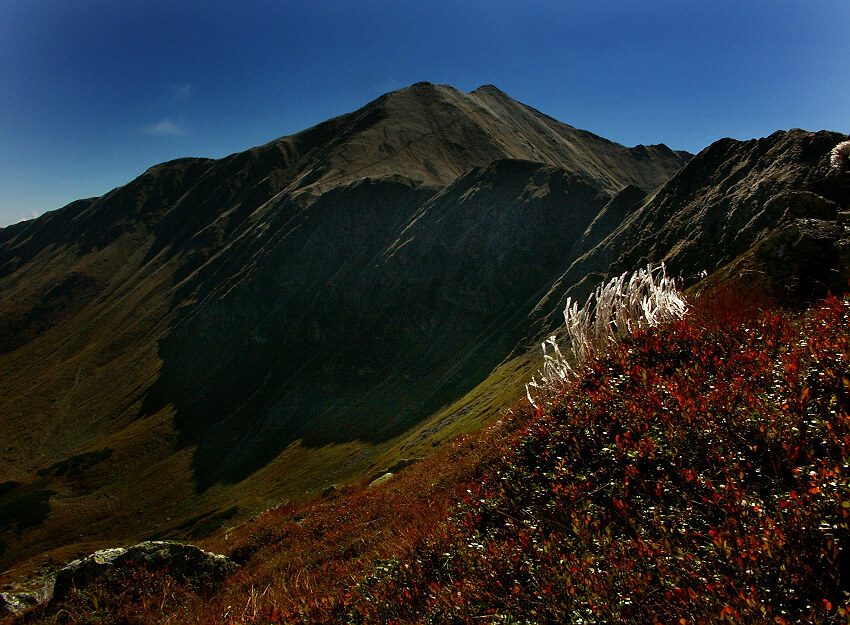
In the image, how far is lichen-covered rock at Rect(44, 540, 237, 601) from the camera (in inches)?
412

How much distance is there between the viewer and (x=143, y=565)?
424 inches

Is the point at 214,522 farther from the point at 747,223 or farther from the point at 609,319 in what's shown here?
the point at 747,223

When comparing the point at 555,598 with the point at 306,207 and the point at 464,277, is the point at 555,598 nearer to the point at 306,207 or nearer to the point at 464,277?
the point at 464,277

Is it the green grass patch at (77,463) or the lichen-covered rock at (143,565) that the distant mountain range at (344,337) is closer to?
the green grass patch at (77,463)

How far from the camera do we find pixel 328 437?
103438mm

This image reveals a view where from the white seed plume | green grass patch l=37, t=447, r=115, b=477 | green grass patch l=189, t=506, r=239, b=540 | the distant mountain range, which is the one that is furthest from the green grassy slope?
green grass patch l=37, t=447, r=115, b=477

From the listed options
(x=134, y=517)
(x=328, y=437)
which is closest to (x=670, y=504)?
(x=328, y=437)

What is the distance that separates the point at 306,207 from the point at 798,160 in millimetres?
146946

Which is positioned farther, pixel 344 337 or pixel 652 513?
pixel 344 337

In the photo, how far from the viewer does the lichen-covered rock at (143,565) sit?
10.5m

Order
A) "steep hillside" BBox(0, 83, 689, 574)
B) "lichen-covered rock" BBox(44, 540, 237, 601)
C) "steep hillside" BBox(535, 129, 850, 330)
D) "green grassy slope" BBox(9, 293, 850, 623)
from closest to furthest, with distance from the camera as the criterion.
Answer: "green grassy slope" BBox(9, 293, 850, 623) → "steep hillside" BBox(535, 129, 850, 330) → "lichen-covered rock" BBox(44, 540, 237, 601) → "steep hillside" BBox(0, 83, 689, 574)

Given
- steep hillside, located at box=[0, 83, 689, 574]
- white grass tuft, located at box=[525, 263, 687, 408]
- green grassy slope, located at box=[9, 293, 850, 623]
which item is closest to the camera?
green grassy slope, located at box=[9, 293, 850, 623]

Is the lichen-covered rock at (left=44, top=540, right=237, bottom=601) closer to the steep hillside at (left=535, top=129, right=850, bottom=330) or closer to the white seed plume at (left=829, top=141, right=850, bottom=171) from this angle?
the steep hillside at (left=535, top=129, right=850, bottom=330)

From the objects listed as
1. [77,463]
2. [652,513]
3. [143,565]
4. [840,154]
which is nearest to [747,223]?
[840,154]
